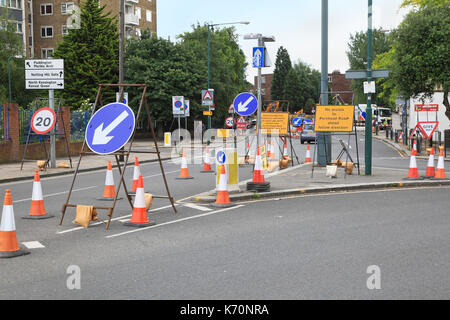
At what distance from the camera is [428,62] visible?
30.0 meters

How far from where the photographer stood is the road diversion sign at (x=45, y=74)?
20156 millimetres

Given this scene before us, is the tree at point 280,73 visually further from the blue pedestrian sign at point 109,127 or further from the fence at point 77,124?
the blue pedestrian sign at point 109,127

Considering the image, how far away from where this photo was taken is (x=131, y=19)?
7256 cm

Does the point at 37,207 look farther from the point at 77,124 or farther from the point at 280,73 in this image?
the point at 280,73

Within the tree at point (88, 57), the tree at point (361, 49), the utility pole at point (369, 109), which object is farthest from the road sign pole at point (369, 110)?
the tree at point (361, 49)

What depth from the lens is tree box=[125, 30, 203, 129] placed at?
47.9 meters

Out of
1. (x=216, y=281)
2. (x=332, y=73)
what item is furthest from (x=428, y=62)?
(x=332, y=73)

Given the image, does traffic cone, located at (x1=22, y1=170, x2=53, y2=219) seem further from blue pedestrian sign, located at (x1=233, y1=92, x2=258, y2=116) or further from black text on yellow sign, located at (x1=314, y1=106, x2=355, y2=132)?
black text on yellow sign, located at (x1=314, y1=106, x2=355, y2=132)

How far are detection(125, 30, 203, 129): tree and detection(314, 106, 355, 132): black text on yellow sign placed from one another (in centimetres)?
3066

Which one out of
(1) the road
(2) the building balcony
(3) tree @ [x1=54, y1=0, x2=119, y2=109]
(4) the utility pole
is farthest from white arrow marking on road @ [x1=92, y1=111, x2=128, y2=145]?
(2) the building balcony

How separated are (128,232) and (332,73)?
14074cm

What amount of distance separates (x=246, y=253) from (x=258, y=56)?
8.81 m

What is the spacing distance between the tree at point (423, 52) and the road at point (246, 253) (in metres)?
19.9

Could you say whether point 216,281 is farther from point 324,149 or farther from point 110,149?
point 324,149
